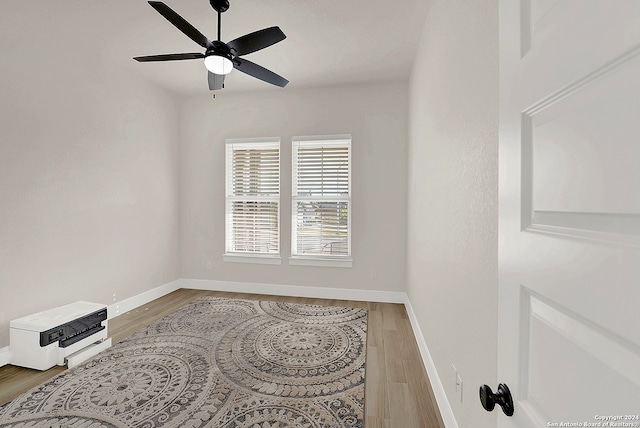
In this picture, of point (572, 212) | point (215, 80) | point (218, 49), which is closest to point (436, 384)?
point (572, 212)

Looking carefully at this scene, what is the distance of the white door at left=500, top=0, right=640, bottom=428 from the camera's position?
1.20 feet

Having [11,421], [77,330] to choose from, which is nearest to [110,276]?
[77,330]

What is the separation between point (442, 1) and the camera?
2.04 m

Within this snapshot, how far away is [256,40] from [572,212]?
2290 millimetres

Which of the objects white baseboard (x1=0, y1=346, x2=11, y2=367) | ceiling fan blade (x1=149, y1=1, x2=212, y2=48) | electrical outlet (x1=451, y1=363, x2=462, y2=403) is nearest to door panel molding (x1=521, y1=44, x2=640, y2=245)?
electrical outlet (x1=451, y1=363, x2=462, y2=403)

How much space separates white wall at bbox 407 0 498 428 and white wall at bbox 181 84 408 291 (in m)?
1.42

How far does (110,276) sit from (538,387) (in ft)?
13.8

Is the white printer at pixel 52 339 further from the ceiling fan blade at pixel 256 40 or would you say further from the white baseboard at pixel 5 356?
the ceiling fan blade at pixel 256 40

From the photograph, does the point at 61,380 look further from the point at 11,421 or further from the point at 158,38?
the point at 158,38

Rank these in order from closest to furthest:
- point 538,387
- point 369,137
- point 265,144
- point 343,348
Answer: point 538,387, point 343,348, point 369,137, point 265,144

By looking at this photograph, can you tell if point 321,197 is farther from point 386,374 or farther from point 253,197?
point 386,374

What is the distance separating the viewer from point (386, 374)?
7.66ft

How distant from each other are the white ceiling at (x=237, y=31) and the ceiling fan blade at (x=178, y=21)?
0.54 metres

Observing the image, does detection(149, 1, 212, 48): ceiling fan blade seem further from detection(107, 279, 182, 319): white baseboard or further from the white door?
detection(107, 279, 182, 319): white baseboard
